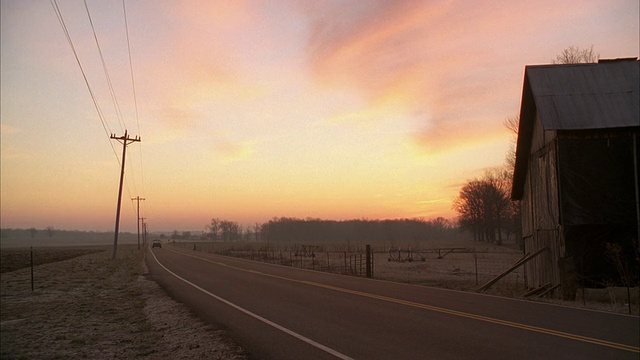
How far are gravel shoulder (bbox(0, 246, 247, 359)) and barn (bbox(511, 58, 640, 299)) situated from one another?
12.1m

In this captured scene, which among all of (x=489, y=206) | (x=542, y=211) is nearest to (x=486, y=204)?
(x=489, y=206)

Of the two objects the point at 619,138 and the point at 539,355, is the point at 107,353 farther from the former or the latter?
the point at 619,138

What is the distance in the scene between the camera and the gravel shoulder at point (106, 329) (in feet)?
29.5

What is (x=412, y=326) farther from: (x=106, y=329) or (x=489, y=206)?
(x=489, y=206)

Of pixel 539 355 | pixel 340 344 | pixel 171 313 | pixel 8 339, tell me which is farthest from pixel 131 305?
pixel 539 355

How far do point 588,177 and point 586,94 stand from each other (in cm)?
342

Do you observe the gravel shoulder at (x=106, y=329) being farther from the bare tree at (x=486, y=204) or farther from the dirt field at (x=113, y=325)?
the bare tree at (x=486, y=204)

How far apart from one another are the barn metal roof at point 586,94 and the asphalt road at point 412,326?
7272mm

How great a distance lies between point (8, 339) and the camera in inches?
437

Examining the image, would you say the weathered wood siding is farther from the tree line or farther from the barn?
the tree line

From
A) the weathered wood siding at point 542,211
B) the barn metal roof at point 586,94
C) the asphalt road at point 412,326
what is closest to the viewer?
the asphalt road at point 412,326

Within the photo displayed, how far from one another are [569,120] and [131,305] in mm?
16966

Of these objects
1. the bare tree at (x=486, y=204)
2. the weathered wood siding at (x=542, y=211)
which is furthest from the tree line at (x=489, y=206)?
the weathered wood siding at (x=542, y=211)

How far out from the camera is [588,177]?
53.6 ft
